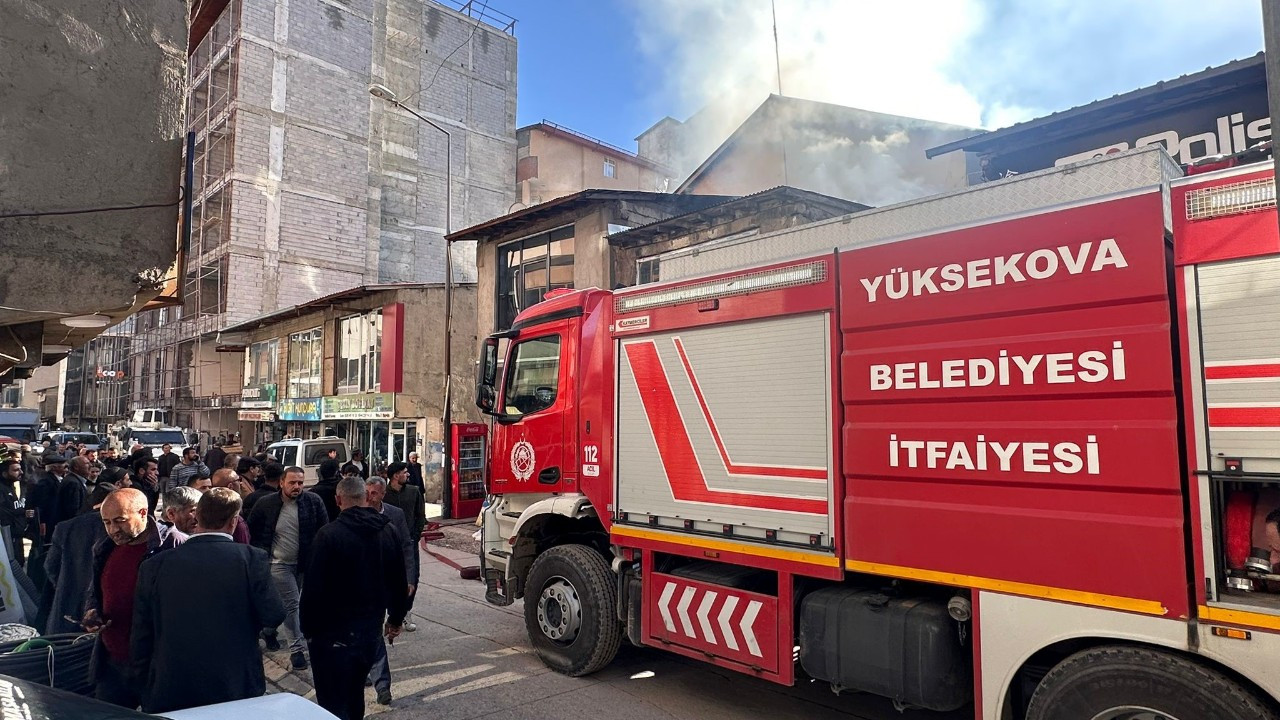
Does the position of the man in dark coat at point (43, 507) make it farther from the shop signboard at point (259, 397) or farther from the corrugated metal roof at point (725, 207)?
the shop signboard at point (259, 397)

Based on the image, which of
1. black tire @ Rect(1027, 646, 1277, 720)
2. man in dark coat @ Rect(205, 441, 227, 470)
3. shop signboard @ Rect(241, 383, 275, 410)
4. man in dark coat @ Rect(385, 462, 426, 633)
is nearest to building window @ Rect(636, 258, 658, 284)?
man in dark coat @ Rect(385, 462, 426, 633)

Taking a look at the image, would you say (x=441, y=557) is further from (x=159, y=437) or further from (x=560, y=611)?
(x=159, y=437)

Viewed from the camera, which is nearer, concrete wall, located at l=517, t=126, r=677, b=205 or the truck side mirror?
the truck side mirror

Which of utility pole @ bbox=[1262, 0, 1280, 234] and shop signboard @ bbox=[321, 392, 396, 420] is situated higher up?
utility pole @ bbox=[1262, 0, 1280, 234]

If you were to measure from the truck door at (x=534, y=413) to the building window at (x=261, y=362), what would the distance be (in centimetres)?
2662

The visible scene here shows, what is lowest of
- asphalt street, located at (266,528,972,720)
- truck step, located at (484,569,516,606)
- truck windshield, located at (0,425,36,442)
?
asphalt street, located at (266,528,972,720)

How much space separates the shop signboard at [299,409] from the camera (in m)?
26.0

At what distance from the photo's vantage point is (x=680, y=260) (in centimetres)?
600

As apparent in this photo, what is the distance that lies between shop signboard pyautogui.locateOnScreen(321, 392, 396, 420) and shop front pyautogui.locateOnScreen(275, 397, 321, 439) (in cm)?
90

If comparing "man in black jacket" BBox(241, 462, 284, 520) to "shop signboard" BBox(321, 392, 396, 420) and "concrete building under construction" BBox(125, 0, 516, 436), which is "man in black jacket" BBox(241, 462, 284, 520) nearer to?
"shop signboard" BBox(321, 392, 396, 420)

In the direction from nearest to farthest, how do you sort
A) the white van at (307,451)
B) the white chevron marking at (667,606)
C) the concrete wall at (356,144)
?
the white chevron marking at (667,606) → the white van at (307,451) → the concrete wall at (356,144)

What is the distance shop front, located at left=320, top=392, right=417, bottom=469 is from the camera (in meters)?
22.6

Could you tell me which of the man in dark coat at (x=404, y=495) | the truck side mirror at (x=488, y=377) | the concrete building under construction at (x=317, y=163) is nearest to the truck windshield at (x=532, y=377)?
the truck side mirror at (x=488, y=377)

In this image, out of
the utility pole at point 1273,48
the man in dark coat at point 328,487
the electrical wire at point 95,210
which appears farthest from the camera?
the man in dark coat at point 328,487
